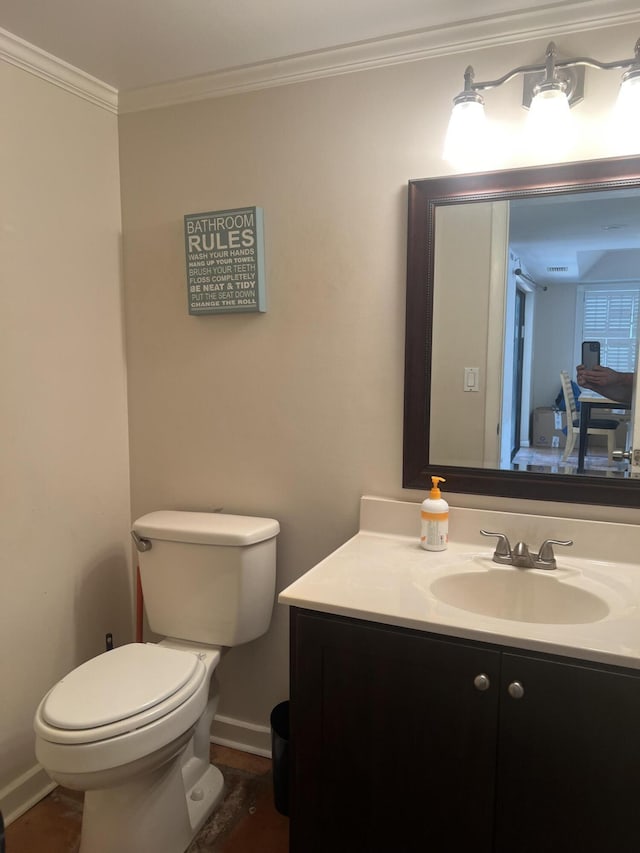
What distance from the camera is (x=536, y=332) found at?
5.19 feet

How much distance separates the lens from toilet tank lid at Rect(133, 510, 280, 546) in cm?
177

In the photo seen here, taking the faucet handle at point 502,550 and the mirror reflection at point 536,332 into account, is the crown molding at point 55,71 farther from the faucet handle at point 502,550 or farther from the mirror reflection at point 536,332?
the faucet handle at point 502,550

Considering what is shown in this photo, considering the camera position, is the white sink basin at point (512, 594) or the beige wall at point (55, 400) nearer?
the white sink basin at point (512, 594)

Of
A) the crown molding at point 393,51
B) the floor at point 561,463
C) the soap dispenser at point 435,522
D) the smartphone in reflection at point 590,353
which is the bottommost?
the soap dispenser at point 435,522

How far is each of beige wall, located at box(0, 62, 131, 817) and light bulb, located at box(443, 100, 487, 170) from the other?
46.1 inches


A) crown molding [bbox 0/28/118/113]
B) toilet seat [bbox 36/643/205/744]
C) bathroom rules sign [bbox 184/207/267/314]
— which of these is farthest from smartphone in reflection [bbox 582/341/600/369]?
crown molding [bbox 0/28/118/113]

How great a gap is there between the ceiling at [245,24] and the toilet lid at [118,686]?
5.54ft

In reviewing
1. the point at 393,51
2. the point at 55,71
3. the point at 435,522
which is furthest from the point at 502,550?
the point at 55,71

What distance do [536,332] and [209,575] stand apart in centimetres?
116

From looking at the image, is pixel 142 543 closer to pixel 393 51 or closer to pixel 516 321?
pixel 516 321

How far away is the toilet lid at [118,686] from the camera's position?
139 centimetres

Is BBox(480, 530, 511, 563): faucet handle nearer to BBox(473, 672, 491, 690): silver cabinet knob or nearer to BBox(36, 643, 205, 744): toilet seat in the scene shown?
BBox(473, 672, 491, 690): silver cabinet knob

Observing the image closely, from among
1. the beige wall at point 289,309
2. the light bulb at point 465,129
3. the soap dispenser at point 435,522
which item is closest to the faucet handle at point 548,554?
the beige wall at point 289,309

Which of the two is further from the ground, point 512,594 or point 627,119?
point 627,119
